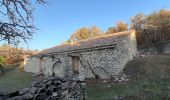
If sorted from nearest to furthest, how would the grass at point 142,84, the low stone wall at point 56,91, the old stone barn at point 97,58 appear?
the low stone wall at point 56,91 < the grass at point 142,84 < the old stone barn at point 97,58

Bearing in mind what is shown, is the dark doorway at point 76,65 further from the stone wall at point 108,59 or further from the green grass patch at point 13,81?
the green grass patch at point 13,81

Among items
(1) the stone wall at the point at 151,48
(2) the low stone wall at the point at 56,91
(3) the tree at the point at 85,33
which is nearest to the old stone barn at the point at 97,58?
(1) the stone wall at the point at 151,48

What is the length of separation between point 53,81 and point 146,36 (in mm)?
27555

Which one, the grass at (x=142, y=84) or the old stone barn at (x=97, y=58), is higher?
the old stone barn at (x=97, y=58)

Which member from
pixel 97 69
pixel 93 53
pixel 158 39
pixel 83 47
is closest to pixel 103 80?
pixel 97 69

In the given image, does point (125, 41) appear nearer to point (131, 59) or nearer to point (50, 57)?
point (131, 59)

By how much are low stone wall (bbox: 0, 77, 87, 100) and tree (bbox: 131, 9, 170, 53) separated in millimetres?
24948

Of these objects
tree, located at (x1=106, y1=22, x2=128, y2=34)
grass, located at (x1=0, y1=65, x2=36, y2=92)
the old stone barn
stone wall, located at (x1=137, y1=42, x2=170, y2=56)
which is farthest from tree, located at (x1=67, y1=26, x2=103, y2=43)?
the old stone barn

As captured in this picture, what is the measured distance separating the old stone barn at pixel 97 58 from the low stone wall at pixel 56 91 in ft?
36.4

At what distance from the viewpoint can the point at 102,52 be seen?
2194 cm

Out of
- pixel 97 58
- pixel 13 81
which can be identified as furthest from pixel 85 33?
pixel 97 58

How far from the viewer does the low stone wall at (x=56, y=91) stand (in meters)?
9.84

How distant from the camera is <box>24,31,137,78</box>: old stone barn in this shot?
21.2 metres

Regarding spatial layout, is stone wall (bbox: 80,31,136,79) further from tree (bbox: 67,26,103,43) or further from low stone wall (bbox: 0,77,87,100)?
tree (bbox: 67,26,103,43)
